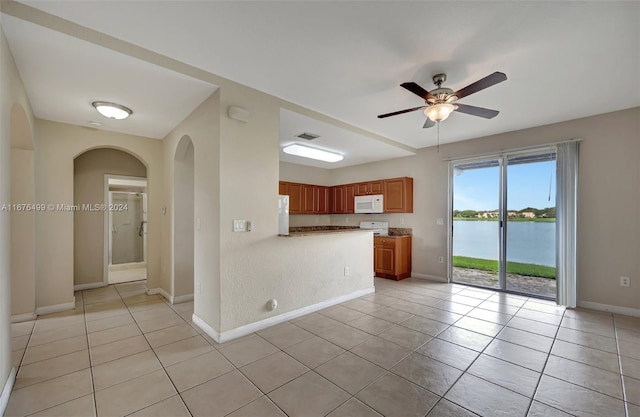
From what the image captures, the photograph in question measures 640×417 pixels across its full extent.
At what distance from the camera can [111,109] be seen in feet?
9.53

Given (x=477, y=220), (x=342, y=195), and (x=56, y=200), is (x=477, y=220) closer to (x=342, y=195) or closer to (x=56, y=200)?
(x=342, y=195)

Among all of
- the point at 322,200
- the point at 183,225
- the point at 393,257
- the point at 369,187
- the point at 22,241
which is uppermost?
the point at 369,187

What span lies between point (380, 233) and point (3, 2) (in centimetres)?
575

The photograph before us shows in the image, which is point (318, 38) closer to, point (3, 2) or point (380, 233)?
point (3, 2)

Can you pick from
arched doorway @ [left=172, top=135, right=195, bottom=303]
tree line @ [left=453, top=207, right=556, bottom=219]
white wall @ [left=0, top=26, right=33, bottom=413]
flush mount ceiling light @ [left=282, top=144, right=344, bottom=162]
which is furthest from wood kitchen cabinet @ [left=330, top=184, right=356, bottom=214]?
white wall @ [left=0, top=26, right=33, bottom=413]

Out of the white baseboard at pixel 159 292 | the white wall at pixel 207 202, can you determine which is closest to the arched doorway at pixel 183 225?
the white baseboard at pixel 159 292

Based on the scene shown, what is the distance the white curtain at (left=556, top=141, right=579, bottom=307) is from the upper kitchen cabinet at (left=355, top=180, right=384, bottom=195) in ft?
9.51

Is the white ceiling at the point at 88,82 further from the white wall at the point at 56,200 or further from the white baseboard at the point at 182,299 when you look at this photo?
the white baseboard at the point at 182,299

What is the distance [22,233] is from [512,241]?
6.72 metres

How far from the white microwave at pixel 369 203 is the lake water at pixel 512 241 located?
4.90 feet

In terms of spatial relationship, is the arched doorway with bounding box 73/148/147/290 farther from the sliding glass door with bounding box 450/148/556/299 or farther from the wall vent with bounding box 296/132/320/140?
the sliding glass door with bounding box 450/148/556/299

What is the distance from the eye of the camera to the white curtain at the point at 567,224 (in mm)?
3578

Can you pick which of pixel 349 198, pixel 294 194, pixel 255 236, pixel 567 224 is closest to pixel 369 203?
pixel 349 198

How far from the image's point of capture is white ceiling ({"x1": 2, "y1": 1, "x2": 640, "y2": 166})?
5.76ft
